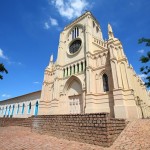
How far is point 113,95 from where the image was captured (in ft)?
51.5

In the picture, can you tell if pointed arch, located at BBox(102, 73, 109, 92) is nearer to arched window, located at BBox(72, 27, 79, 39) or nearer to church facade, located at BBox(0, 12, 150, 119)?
church facade, located at BBox(0, 12, 150, 119)

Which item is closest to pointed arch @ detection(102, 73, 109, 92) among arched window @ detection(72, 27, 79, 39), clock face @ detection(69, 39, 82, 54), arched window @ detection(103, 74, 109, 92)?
arched window @ detection(103, 74, 109, 92)

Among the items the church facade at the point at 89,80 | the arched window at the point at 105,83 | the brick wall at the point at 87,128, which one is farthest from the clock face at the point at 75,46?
the brick wall at the point at 87,128

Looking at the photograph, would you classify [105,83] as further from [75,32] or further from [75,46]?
[75,32]

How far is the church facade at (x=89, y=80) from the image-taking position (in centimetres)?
1565

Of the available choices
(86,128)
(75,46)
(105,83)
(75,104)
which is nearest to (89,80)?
(105,83)

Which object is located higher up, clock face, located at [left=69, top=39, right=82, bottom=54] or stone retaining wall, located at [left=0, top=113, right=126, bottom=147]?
clock face, located at [left=69, top=39, right=82, bottom=54]

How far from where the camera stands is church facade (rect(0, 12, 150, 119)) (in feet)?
51.3

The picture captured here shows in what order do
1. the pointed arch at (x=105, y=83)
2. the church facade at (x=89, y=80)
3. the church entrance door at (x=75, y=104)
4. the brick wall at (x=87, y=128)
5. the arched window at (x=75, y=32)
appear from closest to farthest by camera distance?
the brick wall at (x=87, y=128), the church facade at (x=89, y=80), the pointed arch at (x=105, y=83), the church entrance door at (x=75, y=104), the arched window at (x=75, y=32)

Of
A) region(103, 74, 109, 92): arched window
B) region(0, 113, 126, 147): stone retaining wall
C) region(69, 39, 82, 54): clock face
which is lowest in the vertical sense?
region(0, 113, 126, 147): stone retaining wall

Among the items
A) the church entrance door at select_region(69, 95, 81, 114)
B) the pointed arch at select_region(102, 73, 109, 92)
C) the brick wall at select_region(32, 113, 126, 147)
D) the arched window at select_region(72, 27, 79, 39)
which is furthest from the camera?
the arched window at select_region(72, 27, 79, 39)

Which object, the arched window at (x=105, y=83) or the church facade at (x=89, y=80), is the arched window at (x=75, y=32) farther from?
the arched window at (x=105, y=83)

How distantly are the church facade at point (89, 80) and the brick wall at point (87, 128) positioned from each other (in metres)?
8.80

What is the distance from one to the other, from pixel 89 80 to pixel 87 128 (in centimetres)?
1236
